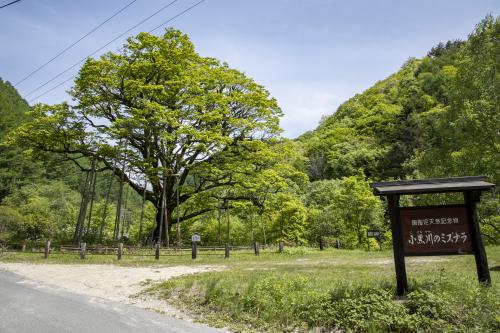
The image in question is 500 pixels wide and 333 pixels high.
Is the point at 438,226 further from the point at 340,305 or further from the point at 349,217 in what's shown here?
the point at 349,217

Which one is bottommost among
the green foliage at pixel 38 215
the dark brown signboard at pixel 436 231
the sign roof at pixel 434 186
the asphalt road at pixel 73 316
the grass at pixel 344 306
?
→ the asphalt road at pixel 73 316

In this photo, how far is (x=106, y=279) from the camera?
13117mm

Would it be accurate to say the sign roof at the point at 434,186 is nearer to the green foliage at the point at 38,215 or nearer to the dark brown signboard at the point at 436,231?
the dark brown signboard at the point at 436,231

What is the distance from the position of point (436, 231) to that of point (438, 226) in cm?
12

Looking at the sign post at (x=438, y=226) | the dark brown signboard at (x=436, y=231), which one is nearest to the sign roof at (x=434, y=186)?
the sign post at (x=438, y=226)

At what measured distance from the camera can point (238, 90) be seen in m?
28.8

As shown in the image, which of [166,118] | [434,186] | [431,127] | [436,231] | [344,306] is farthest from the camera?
[431,127]

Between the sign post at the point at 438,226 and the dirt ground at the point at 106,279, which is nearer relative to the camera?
the sign post at the point at 438,226

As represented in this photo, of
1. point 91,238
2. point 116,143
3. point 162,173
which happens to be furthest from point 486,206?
point 91,238

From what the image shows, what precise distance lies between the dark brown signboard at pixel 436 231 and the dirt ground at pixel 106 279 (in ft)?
17.9

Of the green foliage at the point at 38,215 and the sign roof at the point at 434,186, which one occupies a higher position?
the green foliage at the point at 38,215

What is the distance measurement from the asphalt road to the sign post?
14.6ft

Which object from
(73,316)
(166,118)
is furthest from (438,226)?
(166,118)

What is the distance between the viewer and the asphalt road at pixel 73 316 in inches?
273
